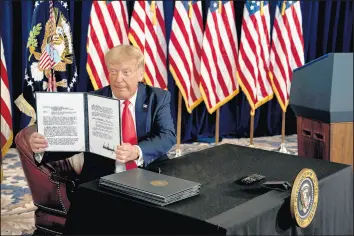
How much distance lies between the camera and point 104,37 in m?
5.23

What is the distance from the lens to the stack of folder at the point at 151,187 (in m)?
1.72

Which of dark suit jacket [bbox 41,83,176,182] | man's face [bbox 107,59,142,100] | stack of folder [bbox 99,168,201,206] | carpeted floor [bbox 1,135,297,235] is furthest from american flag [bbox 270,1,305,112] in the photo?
stack of folder [bbox 99,168,201,206]

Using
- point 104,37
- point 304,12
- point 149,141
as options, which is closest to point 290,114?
point 304,12

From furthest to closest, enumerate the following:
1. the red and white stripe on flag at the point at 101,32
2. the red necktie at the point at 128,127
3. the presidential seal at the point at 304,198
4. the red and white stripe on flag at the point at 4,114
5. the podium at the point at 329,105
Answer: the red and white stripe on flag at the point at 101,32 < the red and white stripe on flag at the point at 4,114 < the podium at the point at 329,105 < the red necktie at the point at 128,127 < the presidential seal at the point at 304,198

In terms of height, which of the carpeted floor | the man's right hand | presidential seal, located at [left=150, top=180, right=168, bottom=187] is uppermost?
the man's right hand

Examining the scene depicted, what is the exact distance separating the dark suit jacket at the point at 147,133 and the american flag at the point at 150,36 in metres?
2.78

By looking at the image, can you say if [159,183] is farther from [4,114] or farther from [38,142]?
[4,114]

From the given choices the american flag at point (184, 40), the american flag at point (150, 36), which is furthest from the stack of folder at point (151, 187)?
the american flag at point (184, 40)

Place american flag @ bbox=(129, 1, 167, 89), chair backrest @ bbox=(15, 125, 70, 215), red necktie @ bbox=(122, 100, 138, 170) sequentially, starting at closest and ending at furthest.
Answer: chair backrest @ bbox=(15, 125, 70, 215) < red necktie @ bbox=(122, 100, 138, 170) < american flag @ bbox=(129, 1, 167, 89)

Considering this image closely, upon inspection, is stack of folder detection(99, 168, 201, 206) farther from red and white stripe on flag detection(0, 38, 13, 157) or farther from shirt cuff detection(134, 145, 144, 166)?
red and white stripe on flag detection(0, 38, 13, 157)

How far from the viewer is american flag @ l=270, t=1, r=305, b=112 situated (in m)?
5.97

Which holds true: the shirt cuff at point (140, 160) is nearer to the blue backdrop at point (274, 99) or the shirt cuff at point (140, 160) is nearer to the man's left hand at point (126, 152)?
the man's left hand at point (126, 152)

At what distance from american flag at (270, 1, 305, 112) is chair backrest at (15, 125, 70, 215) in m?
4.11

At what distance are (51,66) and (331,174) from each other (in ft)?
9.73
